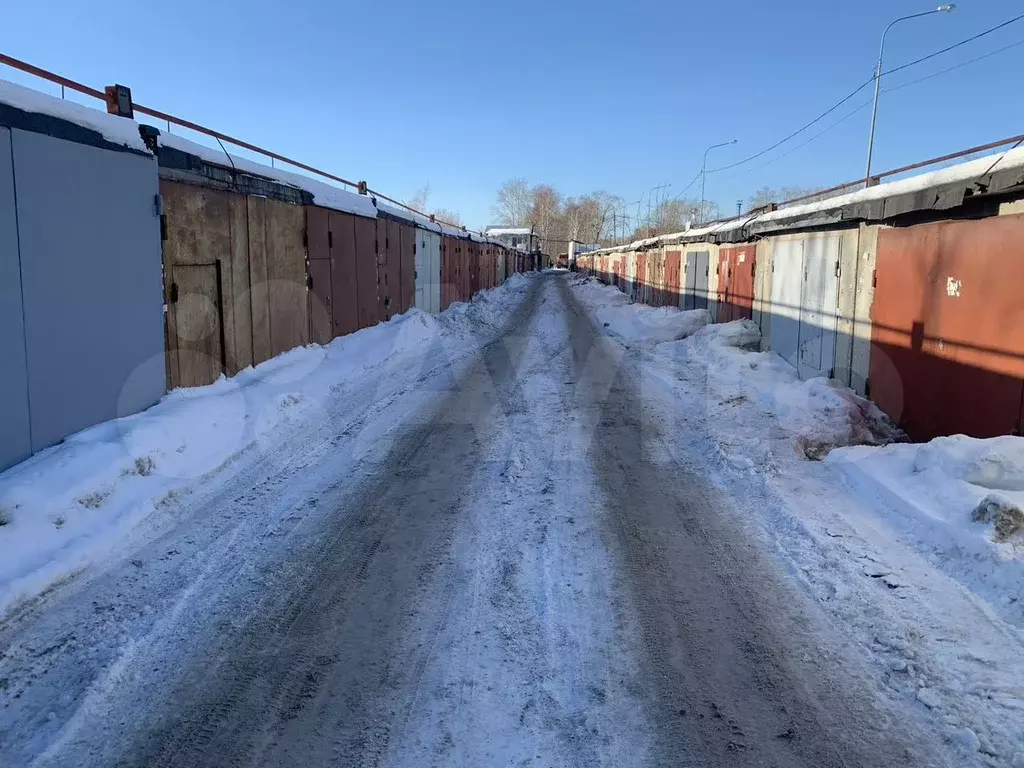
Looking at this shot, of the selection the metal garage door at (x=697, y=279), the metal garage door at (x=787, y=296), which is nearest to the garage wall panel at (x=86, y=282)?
the metal garage door at (x=787, y=296)

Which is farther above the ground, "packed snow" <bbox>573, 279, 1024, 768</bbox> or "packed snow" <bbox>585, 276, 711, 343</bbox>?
"packed snow" <bbox>585, 276, 711, 343</bbox>

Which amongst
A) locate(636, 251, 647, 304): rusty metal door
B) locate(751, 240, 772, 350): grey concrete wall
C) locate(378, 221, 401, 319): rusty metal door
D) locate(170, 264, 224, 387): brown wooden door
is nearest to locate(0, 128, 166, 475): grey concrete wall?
locate(170, 264, 224, 387): brown wooden door

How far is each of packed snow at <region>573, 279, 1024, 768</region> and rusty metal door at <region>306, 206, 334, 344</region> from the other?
6389mm

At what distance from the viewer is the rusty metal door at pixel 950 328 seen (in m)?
5.98

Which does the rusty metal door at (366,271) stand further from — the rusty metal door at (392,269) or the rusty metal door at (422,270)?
the rusty metal door at (422,270)

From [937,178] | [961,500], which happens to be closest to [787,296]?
[937,178]

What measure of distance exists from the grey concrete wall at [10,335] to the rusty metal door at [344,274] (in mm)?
7789

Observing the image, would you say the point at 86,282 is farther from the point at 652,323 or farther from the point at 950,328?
the point at 652,323

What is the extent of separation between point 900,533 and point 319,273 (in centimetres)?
986

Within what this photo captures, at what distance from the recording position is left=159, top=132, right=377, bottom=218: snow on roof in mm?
7492

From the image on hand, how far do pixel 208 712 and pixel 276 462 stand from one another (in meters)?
3.82

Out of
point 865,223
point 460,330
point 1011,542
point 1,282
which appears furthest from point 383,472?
point 460,330

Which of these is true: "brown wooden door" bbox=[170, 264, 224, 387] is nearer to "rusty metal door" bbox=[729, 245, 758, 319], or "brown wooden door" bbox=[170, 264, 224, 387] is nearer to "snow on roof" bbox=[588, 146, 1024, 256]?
"snow on roof" bbox=[588, 146, 1024, 256]

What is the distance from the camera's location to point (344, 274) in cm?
1330
